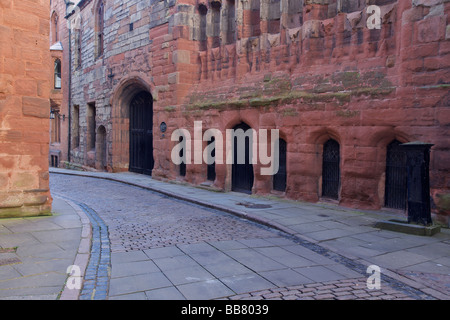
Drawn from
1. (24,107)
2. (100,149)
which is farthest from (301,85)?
(100,149)

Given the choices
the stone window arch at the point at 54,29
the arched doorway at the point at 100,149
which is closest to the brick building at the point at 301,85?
the arched doorway at the point at 100,149

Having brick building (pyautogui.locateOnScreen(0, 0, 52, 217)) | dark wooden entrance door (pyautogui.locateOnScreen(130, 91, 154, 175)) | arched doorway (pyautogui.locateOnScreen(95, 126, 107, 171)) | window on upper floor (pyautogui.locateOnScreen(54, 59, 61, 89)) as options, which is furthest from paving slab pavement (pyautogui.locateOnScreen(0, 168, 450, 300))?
window on upper floor (pyautogui.locateOnScreen(54, 59, 61, 89))

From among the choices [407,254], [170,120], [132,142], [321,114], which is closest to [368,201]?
[321,114]

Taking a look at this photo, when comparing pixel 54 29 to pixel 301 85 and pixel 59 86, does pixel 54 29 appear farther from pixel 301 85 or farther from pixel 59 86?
pixel 301 85

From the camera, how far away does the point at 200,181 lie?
12.3m

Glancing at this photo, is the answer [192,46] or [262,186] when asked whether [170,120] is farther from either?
[262,186]

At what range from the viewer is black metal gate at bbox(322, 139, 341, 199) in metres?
8.92

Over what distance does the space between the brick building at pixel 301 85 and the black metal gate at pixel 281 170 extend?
1.1 inches

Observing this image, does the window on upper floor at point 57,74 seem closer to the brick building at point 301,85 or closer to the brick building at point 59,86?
the brick building at point 59,86

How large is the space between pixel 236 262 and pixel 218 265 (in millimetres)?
265

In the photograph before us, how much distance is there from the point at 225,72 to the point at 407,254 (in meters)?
7.94

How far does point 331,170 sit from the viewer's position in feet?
29.6

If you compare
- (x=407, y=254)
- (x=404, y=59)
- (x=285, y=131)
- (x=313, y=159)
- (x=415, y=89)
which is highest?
(x=404, y=59)

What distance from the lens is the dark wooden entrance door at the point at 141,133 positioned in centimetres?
1565
